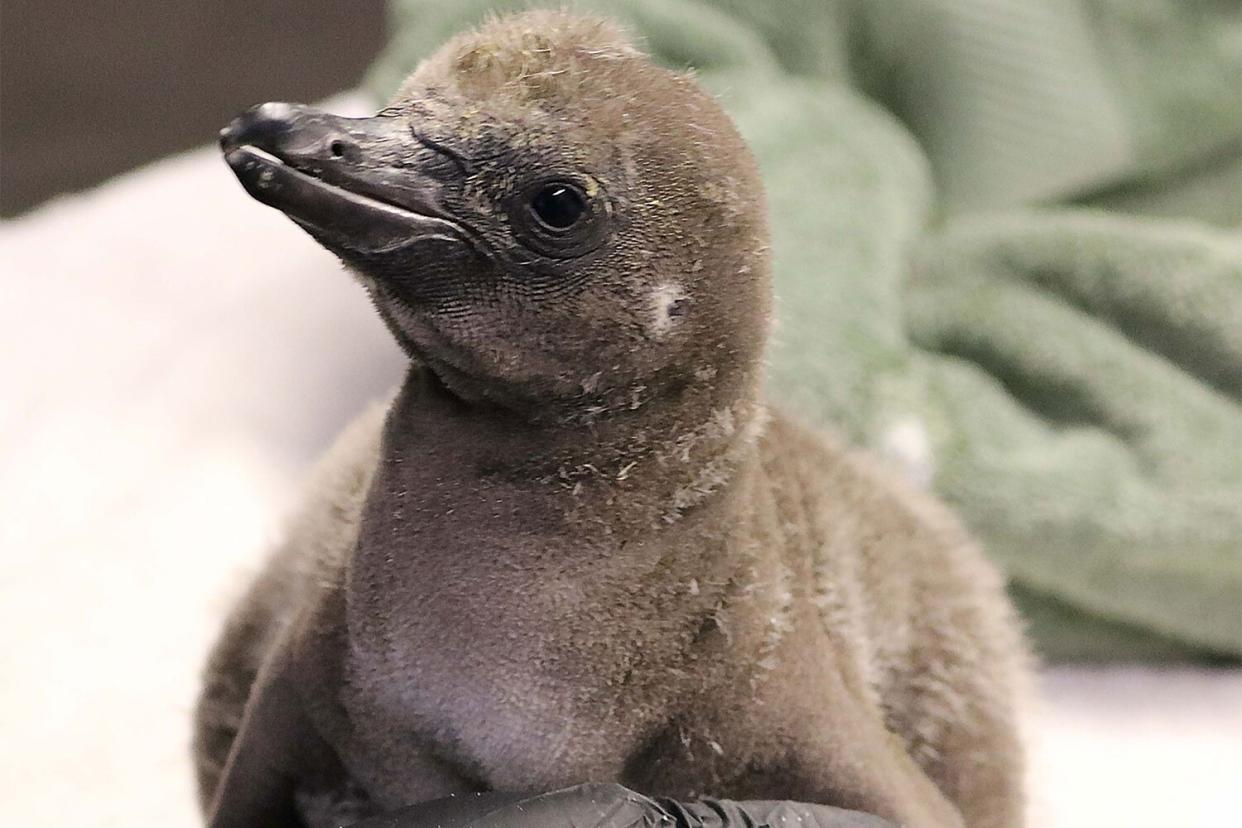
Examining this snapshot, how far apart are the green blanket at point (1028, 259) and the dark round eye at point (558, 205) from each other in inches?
21.8

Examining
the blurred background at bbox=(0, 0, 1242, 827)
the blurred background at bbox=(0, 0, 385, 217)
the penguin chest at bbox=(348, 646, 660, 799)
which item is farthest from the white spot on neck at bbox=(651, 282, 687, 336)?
the blurred background at bbox=(0, 0, 385, 217)

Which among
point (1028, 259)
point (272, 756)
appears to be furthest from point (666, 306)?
point (1028, 259)

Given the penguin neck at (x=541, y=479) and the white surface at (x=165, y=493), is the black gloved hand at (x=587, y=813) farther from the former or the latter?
the white surface at (x=165, y=493)

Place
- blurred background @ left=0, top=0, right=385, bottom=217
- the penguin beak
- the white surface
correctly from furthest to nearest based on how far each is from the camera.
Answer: blurred background @ left=0, top=0, right=385, bottom=217
the white surface
the penguin beak

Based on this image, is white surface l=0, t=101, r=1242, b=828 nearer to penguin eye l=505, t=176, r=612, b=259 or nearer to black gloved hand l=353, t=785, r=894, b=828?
black gloved hand l=353, t=785, r=894, b=828

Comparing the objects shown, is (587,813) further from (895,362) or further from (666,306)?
(895,362)

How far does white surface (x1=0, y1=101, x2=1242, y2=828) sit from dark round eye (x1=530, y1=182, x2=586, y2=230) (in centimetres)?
49

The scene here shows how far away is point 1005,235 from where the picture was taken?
46.3 inches

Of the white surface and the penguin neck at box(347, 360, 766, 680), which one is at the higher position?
the penguin neck at box(347, 360, 766, 680)

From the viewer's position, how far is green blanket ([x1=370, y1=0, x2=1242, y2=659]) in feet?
3.35

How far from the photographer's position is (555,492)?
49 centimetres

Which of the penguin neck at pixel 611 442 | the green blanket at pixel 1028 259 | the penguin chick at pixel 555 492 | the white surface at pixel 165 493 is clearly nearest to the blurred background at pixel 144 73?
the white surface at pixel 165 493

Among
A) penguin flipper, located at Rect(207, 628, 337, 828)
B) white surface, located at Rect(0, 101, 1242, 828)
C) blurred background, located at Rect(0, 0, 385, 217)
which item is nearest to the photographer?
penguin flipper, located at Rect(207, 628, 337, 828)

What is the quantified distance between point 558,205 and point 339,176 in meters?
0.07
